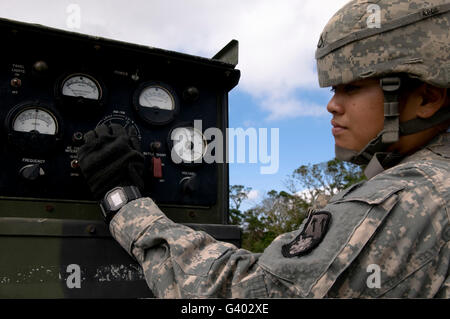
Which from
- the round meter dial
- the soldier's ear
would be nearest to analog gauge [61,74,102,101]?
the round meter dial

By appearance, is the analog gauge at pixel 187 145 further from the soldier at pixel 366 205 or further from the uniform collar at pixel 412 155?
the uniform collar at pixel 412 155

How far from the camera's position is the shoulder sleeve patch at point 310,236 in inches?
47.4

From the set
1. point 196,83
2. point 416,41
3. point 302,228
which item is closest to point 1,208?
point 196,83

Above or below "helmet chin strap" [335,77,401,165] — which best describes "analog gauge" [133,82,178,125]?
above

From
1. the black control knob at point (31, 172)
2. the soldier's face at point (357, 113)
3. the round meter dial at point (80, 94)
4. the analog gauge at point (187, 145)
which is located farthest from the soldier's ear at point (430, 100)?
the black control knob at point (31, 172)

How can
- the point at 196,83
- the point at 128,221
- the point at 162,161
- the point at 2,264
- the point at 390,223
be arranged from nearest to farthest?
the point at 390,223, the point at 128,221, the point at 2,264, the point at 162,161, the point at 196,83

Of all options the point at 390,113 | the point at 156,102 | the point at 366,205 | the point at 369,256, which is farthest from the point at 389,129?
the point at 156,102

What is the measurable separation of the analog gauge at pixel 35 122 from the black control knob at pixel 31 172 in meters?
0.16

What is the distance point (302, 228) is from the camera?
1328 mm

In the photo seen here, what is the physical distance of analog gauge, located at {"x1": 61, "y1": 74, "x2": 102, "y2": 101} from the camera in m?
2.14

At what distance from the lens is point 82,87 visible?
2.16 metres

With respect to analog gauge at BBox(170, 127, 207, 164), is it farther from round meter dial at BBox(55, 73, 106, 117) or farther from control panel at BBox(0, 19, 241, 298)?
round meter dial at BBox(55, 73, 106, 117)

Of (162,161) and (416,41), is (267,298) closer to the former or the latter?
(416,41)

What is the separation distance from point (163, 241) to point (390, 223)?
2.25 ft
